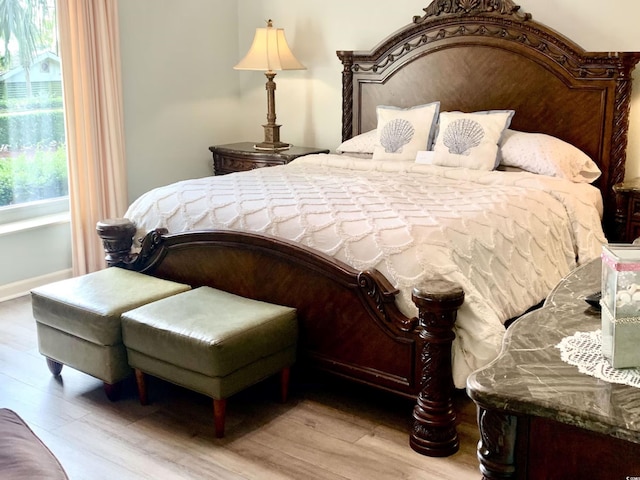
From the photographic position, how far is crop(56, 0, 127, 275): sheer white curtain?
4309mm

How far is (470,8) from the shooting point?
4.18m

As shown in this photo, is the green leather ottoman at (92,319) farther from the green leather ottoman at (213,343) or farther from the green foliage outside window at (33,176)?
the green foliage outside window at (33,176)

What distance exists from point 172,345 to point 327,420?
26.2 inches

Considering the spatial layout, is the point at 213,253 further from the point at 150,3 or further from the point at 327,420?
the point at 150,3

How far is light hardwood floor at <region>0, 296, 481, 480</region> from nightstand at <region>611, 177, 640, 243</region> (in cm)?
142

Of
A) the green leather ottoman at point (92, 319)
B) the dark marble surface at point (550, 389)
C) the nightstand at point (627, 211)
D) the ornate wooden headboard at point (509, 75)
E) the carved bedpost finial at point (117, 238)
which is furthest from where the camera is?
the ornate wooden headboard at point (509, 75)

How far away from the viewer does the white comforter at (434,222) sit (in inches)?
101

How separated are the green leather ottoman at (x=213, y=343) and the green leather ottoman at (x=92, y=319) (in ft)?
0.24

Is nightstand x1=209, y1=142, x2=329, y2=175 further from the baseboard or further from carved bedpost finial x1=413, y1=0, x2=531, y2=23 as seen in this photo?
the baseboard

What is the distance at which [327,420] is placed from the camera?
2.74 m

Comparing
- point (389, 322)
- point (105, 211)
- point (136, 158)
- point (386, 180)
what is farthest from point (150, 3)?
point (389, 322)

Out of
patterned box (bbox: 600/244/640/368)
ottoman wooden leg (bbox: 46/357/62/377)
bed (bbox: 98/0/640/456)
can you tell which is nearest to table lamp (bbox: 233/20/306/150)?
bed (bbox: 98/0/640/456)

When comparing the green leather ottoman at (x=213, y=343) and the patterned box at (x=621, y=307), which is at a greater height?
the patterned box at (x=621, y=307)

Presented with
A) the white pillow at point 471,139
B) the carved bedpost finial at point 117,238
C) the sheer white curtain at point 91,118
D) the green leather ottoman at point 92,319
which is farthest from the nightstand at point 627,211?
the sheer white curtain at point 91,118
